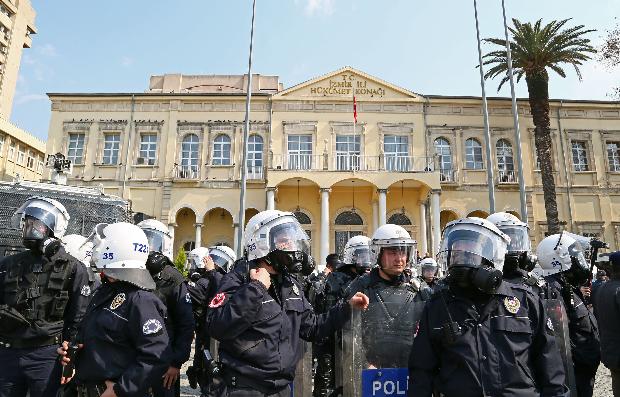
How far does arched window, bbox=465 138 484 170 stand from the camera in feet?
81.0

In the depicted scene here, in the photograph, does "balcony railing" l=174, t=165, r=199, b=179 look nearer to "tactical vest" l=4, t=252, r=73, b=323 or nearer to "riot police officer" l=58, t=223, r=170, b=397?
"tactical vest" l=4, t=252, r=73, b=323

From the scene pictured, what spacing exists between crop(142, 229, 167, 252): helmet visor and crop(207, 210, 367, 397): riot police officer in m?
2.04

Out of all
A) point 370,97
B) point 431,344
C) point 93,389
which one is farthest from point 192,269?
point 370,97

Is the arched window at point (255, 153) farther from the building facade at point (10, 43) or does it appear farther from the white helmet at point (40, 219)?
the building facade at point (10, 43)

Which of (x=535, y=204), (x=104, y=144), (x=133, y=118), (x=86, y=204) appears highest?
(x=133, y=118)

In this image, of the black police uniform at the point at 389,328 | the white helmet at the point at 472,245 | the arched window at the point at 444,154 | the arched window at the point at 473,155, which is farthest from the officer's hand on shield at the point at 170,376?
the arched window at the point at 473,155

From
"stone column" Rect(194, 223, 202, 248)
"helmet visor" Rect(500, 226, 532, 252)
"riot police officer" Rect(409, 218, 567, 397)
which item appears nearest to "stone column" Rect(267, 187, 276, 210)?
"stone column" Rect(194, 223, 202, 248)

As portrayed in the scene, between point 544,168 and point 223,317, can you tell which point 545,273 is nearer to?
point 223,317

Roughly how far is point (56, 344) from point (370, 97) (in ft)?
75.7

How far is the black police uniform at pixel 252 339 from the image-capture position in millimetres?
2500

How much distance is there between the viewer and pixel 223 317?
2510 mm

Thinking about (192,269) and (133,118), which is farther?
(133,118)

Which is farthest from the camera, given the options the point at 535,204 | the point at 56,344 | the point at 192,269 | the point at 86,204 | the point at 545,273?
the point at 535,204

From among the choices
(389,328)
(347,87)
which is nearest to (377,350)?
(389,328)
